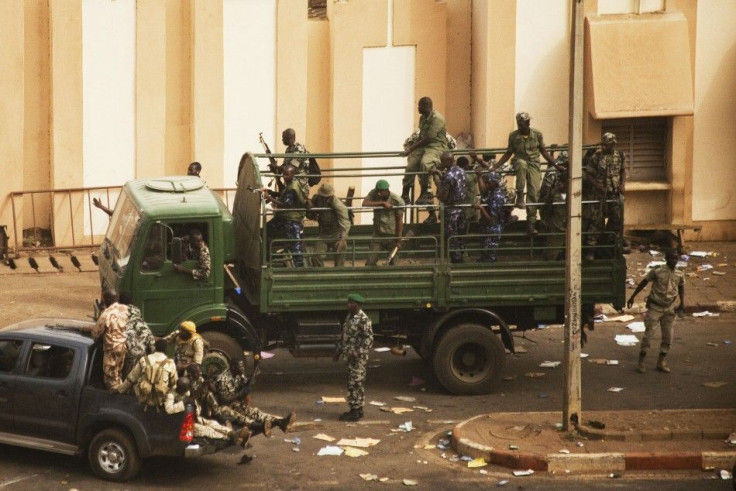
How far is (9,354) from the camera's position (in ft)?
43.4

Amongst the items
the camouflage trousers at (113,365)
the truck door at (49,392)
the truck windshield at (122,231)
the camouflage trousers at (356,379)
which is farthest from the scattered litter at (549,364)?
the truck door at (49,392)

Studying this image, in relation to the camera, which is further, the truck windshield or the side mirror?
the truck windshield

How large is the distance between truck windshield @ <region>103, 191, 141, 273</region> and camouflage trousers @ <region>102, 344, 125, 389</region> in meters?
2.32

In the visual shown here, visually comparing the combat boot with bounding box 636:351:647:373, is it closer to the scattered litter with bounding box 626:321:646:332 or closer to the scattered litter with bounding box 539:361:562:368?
the scattered litter with bounding box 539:361:562:368

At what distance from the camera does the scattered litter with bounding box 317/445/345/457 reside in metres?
13.7

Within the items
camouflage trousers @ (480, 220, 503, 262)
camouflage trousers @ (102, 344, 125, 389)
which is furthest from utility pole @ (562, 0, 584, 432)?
camouflage trousers @ (102, 344, 125, 389)

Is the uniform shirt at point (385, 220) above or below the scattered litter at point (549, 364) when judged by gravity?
above

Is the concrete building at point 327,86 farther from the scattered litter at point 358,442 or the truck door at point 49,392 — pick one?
the scattered litter at point 358,442

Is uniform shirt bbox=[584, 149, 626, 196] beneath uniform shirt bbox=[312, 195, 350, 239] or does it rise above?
above

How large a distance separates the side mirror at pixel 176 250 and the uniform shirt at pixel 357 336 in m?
2.01

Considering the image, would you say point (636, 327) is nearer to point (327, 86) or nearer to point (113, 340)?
point (327, 86)

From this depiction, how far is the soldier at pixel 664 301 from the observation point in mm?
16719

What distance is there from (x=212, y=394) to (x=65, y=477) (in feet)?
5.14

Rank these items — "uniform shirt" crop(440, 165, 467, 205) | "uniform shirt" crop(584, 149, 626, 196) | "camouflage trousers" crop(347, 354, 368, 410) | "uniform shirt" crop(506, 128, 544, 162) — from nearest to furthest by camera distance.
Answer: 1. "camouflage trousers" crop(347, 354, 368, 410)
2. "uniform shirt" crop(440, 165, 467, 205)
3. "uniform shirt" crop(584, 149, 626, 196)
4. "uniform shirt" crop(506, 128, 544, 162)
